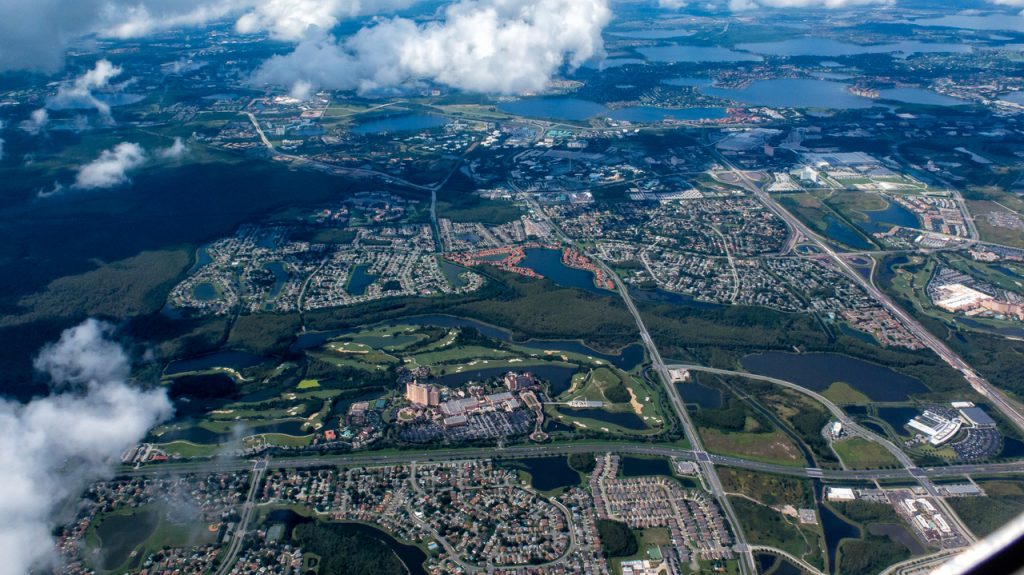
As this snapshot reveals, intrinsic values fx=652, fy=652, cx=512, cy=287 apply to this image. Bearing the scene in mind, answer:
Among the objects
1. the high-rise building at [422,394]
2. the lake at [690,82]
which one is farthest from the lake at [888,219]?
the lake at [690,82]

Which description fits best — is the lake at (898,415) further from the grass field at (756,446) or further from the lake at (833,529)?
the lake at (833,529)

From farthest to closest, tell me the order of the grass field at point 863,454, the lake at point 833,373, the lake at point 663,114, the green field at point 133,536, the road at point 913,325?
1. the lake at point 663,114
2. the lake at point 833,373
3. the road at point 913,325
4. the grass field at point 863,454
5. the green field at point 133,536

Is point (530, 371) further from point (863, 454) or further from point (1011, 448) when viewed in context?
point (1011, 448)

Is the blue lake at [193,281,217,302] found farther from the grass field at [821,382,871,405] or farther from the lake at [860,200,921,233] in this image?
the lake at [860,200,921,233]

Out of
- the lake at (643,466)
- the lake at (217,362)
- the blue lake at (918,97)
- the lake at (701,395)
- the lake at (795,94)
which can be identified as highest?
the lake at (795,94)

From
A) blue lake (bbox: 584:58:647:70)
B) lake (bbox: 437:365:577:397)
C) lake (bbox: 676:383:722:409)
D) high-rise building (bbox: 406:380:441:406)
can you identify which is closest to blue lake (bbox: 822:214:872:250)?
lake (bbox: 676:383:722:409)

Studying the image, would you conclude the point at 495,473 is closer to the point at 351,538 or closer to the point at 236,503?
the point at 351,538
